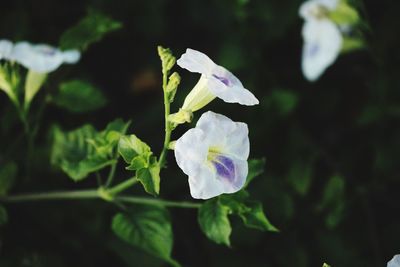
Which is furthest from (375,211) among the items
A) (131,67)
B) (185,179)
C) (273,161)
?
(131,67)

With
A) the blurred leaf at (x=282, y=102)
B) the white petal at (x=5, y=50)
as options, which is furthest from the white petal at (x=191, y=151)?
the blurred leaf at (x=282, y=102)

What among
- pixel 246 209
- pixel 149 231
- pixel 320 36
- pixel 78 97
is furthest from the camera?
pixel 320 36

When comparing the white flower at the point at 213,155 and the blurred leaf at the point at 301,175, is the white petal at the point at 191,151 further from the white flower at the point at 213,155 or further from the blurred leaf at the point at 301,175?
the blurred leaf at the point at 301,175

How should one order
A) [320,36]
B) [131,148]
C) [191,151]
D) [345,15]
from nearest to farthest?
[191,151], [131,148], [345,15], [320,36]

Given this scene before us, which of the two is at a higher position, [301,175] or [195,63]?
[195,63]

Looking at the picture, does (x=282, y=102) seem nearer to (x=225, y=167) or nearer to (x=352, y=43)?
(x=352, y=43)

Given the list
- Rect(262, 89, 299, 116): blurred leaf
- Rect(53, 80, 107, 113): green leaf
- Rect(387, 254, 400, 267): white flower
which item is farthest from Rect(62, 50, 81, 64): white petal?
Rect(387, 254, 400, 267): white flower

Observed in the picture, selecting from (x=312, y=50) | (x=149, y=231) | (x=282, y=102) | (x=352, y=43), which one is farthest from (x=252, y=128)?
(x=149, y=231)
